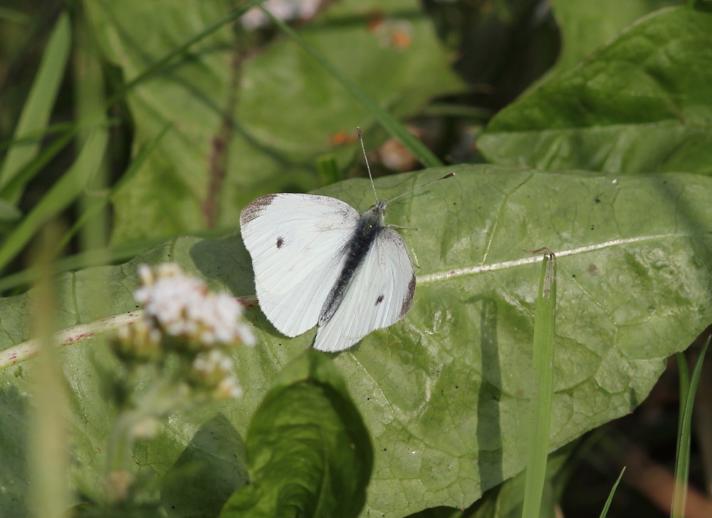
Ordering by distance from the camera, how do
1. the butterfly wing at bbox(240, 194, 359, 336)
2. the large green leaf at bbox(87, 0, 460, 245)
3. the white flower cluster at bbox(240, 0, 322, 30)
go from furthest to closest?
the white flower cluster at bbox(240, 0, 322, 30)
the large green leaf at bbox(87, 0, 460, 245)
the butterfly wing at bbox(240, 194, 359, 336)

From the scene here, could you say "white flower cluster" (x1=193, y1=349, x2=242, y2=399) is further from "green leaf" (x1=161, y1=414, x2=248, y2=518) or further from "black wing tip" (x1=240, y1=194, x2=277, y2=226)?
"black wing tip" (x1=240, y1=194, x2=277, y2=226)

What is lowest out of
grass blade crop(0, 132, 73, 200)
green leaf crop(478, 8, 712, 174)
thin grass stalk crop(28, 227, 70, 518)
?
green leaf crop(478, 8, 712, 174)

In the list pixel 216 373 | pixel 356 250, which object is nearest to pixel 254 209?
pixel 356 250

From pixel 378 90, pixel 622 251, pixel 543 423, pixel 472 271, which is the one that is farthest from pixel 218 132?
pixel 543 423

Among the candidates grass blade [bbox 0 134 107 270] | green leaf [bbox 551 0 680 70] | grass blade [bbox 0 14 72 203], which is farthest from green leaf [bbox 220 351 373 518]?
green leaf [bbox 551 0 680 70]

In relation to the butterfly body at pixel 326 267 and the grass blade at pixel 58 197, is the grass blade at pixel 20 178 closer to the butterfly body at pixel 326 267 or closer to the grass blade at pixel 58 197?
the grass blade at pixel 58 197

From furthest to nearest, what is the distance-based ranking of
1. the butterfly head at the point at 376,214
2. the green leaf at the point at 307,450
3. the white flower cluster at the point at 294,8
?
the white flower cluster at the point at 294,8, the butterfly head at the point at 376,214, the green leaf at the point at 307,450

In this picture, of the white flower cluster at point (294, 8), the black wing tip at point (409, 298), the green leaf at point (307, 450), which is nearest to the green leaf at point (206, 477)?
the green leaf at point (307, 450)
